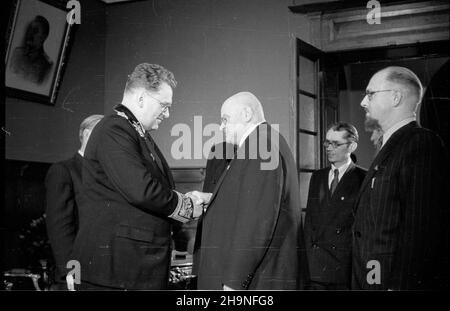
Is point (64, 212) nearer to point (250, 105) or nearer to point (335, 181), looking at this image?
point (250, 105)

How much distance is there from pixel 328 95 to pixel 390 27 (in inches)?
36.8

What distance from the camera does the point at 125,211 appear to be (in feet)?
6.21

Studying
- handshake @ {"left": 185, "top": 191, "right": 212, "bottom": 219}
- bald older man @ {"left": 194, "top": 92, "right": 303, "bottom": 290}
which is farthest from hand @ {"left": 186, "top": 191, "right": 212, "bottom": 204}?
bald older man @ {"left": 194, "top": 92, "right": 303, "bottom": 290}

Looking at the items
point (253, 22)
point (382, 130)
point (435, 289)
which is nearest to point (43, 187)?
point (253, 22)

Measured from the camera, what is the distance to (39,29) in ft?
9.12

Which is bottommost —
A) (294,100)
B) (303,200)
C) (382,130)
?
(303,200)

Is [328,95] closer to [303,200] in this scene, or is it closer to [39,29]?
[303,200]

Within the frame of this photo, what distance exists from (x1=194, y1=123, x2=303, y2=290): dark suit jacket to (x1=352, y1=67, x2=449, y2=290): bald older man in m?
0.28

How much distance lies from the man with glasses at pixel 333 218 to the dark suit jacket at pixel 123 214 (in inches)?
30.6

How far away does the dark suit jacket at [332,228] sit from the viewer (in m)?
2.23

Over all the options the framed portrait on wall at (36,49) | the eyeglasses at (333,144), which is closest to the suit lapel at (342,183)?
the eyeglasses at (333,144)

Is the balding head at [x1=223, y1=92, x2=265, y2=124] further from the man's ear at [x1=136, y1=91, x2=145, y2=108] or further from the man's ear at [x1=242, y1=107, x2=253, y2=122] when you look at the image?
the man's ear at [x1=136, y1=91, x2=145, y2=108]

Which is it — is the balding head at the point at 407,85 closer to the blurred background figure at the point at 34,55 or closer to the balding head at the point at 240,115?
the balding head at the point at 240,115

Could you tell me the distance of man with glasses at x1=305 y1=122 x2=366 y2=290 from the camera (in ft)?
7.29
